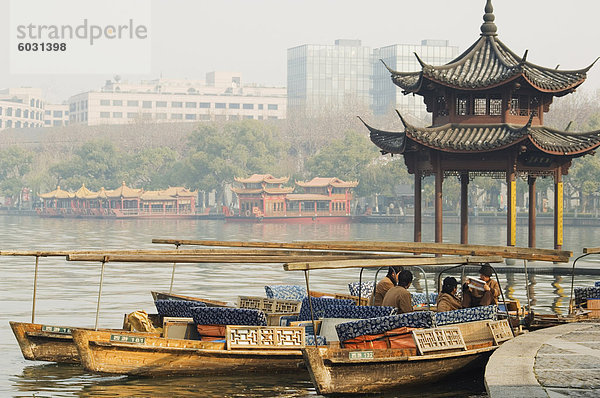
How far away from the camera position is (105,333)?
14992 millimetres

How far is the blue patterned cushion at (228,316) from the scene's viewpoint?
1523cm

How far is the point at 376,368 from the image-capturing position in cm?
1413

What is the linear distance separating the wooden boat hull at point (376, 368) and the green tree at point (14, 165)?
4851 inches

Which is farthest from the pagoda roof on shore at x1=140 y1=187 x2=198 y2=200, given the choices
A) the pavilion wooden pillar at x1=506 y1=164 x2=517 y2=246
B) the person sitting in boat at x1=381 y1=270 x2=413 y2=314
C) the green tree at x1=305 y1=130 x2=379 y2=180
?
the person sitting in boat at x1=381 y1=270 x2=413 y2=314

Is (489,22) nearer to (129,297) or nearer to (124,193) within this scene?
(129,297)

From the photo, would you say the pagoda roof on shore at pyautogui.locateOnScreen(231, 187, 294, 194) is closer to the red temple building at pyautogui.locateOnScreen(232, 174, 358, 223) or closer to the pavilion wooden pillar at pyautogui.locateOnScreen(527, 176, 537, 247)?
the red temple building at pyautogui.locateOnScreen(232, 174, 358, 223)

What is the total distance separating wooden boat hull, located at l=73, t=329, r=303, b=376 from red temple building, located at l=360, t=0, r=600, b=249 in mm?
19528

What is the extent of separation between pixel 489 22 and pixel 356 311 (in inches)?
879

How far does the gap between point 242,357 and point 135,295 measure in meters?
15.0

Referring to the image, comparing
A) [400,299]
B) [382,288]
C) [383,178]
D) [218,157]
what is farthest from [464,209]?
[218,157]

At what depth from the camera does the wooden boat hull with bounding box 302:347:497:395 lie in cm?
1365

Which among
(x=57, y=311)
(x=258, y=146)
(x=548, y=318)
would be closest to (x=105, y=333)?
(x=548, y=318)

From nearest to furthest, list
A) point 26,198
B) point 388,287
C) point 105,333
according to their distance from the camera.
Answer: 1. point 105,333
2. point 388,287
3. point 26,198

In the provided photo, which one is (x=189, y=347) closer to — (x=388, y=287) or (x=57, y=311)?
(x=388, y=287)
